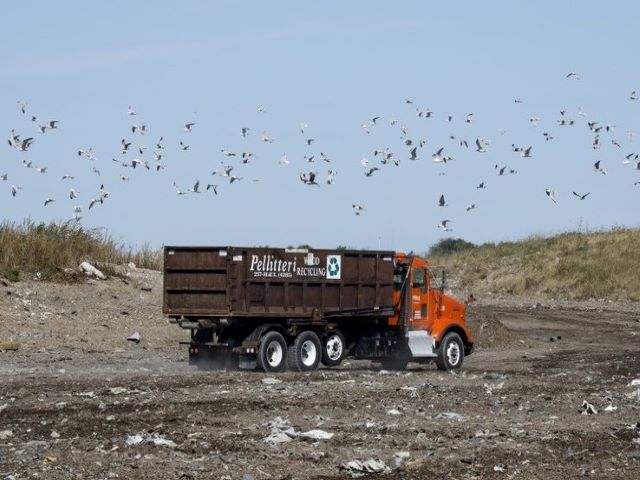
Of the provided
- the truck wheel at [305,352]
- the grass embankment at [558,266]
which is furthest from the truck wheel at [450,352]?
the grass embankment at [558,266]

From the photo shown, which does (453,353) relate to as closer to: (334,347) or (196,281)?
(334,347)

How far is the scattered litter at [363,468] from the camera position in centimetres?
1426

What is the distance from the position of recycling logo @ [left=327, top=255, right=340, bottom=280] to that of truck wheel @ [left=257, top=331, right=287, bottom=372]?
1.84 metres

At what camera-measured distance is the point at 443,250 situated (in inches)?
3489

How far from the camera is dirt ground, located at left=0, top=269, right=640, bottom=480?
48.3 feet

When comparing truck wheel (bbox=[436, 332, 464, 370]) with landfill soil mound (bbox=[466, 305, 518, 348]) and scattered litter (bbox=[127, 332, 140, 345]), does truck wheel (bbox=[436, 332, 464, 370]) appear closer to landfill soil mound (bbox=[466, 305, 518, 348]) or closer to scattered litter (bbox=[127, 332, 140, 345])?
landfill soil mound (bbox=[466, 305, 518, 348])

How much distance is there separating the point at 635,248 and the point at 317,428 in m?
51.0

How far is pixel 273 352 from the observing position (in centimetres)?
2836

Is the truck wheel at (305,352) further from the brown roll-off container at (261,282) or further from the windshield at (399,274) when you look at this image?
the windshield at (399,274)

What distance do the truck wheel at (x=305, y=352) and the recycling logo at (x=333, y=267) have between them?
1.33 m

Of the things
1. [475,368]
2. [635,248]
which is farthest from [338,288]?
[635,248]

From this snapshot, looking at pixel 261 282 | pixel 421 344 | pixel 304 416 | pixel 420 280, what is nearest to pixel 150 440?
pixel 304 416

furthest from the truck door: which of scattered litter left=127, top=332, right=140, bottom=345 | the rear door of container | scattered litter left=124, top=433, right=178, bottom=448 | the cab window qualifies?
scattered litter left=124, top=433, right=178, bottom=448

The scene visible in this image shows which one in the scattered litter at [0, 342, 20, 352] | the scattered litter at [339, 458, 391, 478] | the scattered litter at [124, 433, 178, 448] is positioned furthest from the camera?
the scattered litter at [0, 342, 20, 352]
